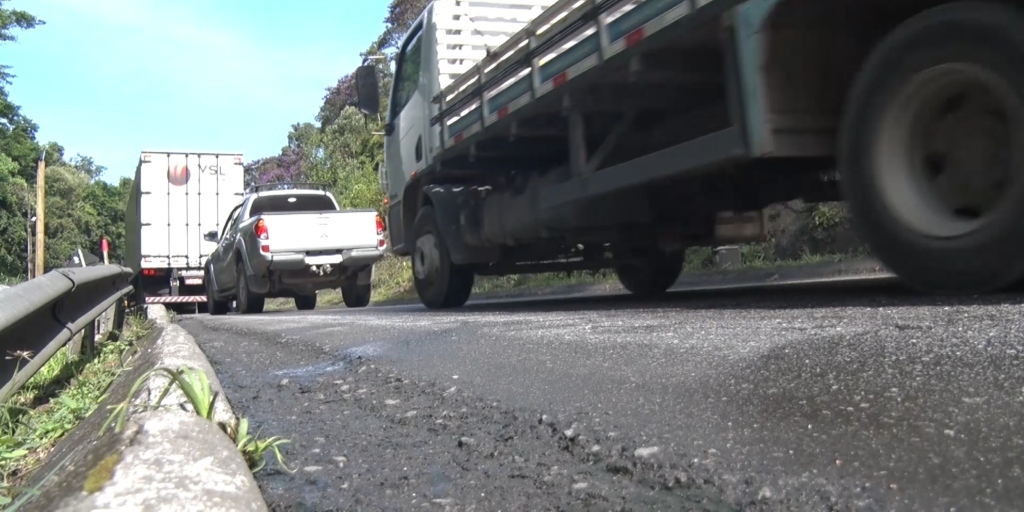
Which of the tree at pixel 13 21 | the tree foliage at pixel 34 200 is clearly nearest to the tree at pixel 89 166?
the tree foliage at pixel 34 200

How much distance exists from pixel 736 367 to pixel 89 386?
9.90 feet

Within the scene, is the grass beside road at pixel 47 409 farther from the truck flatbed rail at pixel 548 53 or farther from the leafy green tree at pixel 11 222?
the leafy green tree at pixel 11 222

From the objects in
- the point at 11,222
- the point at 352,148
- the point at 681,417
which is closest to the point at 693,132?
the point at 681,417

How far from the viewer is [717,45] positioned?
5.19 meters

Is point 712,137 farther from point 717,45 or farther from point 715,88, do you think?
point 715,88

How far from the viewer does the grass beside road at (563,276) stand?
12.4 metres

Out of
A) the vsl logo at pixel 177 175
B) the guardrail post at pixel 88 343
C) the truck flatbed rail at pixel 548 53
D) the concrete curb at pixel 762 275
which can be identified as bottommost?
the guardrail post at pixel 88 343

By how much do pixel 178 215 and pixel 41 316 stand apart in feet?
50.6

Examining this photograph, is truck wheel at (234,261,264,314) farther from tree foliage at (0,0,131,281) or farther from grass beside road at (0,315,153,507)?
tree foliage at (0,0,131,281)

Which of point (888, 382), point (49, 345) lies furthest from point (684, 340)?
point (49, 345)

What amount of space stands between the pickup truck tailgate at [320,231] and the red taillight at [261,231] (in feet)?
0.13

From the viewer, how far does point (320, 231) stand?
42.5 ft

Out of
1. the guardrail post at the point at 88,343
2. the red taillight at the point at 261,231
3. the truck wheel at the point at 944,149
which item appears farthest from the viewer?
the red taillight at the point at 261,231

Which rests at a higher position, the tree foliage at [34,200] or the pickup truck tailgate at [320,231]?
the tree foliage at [34,200]
